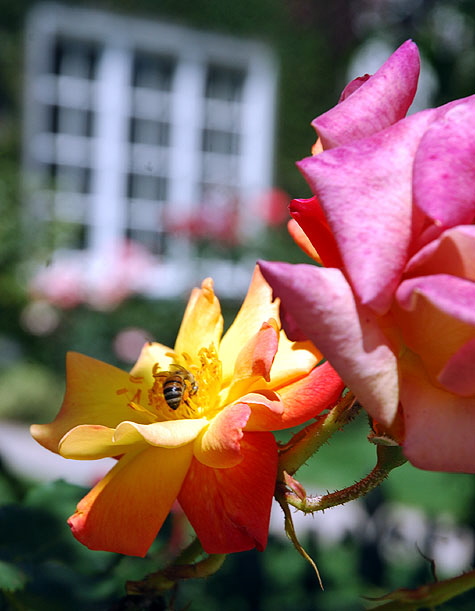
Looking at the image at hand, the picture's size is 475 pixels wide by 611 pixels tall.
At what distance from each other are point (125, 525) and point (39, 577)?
0.27 m

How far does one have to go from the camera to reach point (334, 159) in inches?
16.1

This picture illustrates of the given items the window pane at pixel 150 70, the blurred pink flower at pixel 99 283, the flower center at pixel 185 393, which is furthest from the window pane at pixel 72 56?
the flower center at pixel 185 393

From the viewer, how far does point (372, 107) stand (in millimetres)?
444

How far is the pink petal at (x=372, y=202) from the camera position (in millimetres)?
382

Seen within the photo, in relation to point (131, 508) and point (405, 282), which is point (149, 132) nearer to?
point (131, 508)

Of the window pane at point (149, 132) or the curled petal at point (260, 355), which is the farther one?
the window pane at point (149, 132)

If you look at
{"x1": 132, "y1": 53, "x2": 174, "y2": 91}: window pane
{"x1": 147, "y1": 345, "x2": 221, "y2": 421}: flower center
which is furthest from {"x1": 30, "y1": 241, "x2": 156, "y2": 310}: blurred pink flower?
{"x1": 147, "y1": 345, "x2": 221, "y2": 421}: flower center

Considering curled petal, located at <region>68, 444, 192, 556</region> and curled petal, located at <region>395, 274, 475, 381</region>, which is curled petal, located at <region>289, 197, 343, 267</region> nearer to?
curled petal, located at <region>395, 274, 475, 381</region>

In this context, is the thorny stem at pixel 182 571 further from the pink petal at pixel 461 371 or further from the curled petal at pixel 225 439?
the pink petal at pixel 461 371

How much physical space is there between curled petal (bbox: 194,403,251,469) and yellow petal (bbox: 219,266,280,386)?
0.35 ft

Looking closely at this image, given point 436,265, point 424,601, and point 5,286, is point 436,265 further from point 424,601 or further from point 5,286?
point 5,286

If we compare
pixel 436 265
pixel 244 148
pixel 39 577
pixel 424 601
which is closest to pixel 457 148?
pixel 436 265

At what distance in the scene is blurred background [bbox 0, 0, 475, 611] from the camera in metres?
5.31

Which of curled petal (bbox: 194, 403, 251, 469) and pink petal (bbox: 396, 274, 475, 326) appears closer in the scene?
pink petal (bbox: 396, 274, 475, 326)
